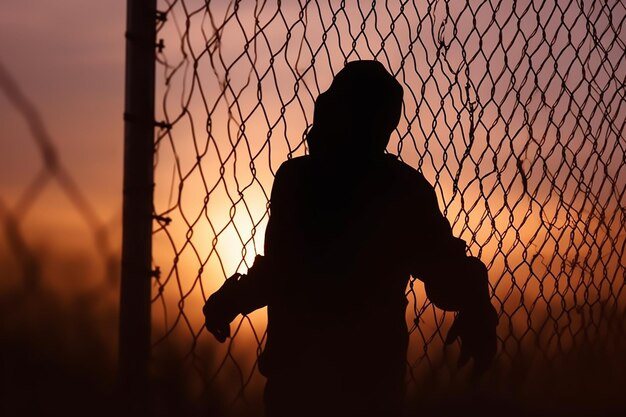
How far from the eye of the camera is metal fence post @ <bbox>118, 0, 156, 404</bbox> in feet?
6.97

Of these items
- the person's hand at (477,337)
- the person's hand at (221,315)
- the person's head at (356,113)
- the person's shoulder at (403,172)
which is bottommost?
the person's hand at (477,337)

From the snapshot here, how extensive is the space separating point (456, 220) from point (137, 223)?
1.46 meters

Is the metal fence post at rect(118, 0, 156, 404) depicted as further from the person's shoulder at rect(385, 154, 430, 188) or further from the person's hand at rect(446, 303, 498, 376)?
the person's hand at rect(446, 303, 498, 376)

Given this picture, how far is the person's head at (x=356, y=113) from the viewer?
2422mm

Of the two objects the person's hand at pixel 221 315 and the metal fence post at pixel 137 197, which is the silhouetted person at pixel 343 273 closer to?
the person's hand at pixel 221 315

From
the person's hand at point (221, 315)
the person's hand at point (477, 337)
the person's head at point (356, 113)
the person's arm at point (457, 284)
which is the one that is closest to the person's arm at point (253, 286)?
the person's hand at point (221, 315)

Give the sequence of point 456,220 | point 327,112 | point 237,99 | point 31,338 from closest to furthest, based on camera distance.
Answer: point 31,338, point 327,112, point 237,99, point 456,220

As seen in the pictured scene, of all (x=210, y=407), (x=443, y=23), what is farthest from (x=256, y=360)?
(x=443, y=23)


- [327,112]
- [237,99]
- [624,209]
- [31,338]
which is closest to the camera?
[31,338]

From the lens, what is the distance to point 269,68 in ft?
8.96

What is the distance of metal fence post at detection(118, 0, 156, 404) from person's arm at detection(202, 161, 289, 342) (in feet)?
0.83

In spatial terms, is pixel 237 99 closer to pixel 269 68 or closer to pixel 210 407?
pixel 269 68

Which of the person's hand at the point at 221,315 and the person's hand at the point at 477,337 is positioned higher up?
the person's hand at the point at 221,315

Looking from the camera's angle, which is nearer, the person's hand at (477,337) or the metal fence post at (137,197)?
the metal fence post at (137,197)
